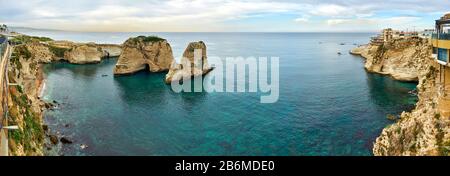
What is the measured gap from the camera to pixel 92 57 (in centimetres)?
12212

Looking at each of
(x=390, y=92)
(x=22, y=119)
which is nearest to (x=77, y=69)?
(x=22, y=119)

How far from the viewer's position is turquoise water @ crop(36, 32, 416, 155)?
40438mm

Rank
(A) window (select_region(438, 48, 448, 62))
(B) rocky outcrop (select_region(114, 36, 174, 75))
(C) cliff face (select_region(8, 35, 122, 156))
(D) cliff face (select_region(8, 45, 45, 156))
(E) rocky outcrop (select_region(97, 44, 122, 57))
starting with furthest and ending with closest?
(E) rocky outcrop (select_region(97, 44, 122, 57)) < (B) rocky outcrop (select_region(114, 36, 174, 75)) < (C) cliff face (select_region(8, 35, 122, 156)) < (D) cliff face (select_region(8, 45, 45, 156)) < (A) window (select_region(438, 48, 448, 62))

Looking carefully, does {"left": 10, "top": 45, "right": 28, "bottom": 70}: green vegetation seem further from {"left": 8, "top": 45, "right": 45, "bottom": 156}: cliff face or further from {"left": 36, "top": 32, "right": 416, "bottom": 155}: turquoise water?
{"left": 36, "top": 32, "right": 416, "bottom": 155}: turquoise water

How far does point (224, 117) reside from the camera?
172 ft

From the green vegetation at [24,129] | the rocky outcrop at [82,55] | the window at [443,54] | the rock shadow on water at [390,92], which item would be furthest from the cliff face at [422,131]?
the rocky outcrop at [82,55]

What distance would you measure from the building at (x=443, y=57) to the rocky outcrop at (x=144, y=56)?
76639 millimetres

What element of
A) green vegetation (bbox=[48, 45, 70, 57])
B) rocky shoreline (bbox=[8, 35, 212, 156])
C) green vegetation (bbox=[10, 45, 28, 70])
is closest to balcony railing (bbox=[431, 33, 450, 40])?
rocky shoreline (bbox=[8, 35, 212, 156])

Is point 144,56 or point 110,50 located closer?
point 144,56

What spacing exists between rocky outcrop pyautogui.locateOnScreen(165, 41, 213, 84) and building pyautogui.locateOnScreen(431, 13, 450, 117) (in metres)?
59.5

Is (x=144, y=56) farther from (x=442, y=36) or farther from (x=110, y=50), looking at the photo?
(x=442, y=36)

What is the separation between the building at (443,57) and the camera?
25.6m

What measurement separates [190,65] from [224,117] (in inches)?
1476

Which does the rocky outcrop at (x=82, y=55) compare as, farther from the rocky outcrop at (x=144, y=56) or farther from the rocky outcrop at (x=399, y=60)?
the rocky outcrop at (x=399, y=60)
